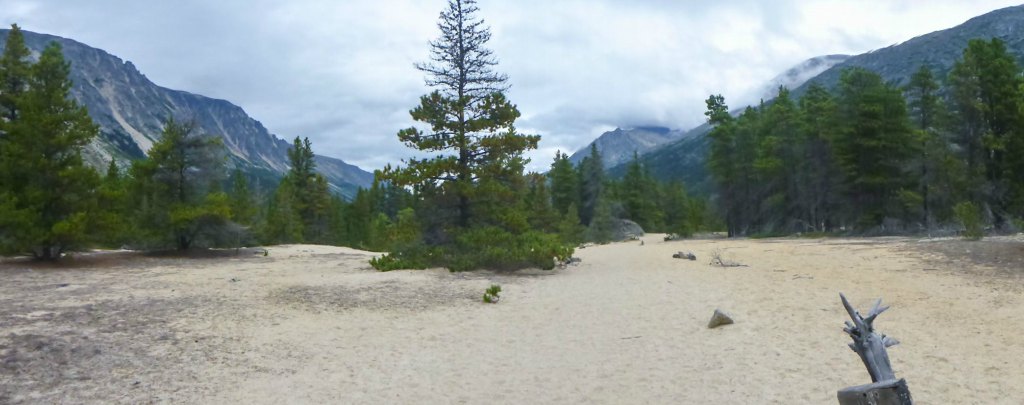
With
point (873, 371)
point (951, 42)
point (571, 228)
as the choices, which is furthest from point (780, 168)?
point (951, 42)

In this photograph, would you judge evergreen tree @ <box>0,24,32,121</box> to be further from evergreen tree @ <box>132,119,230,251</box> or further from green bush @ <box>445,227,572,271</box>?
green bush @ <box>445,227,572,271</box>

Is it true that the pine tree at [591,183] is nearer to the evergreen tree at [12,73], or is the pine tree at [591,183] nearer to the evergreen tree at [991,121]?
the evergreen tree at [991,121]

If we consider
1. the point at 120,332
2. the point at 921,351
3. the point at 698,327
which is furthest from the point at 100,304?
the point at 921,351

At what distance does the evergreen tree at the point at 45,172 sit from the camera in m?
15.9

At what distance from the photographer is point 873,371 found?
153 inches

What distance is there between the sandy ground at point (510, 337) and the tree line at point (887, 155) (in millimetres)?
10747

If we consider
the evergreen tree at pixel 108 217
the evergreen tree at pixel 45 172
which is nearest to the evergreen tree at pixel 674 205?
the evergreen tree at pixel 108 217

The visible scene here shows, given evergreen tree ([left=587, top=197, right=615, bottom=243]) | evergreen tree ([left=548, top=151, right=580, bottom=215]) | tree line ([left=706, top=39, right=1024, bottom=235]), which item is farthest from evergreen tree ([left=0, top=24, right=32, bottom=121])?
evergreen tree ([left=548, top=151, right=580, bottom=215])

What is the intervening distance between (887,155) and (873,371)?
102 ft

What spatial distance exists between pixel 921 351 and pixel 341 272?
15.4 m

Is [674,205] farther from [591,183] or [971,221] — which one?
[971,221]

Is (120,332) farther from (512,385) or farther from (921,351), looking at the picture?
(921,351)

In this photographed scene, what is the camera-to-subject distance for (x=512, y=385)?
259 inches

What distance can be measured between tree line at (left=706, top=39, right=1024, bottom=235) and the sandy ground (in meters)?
10.7
